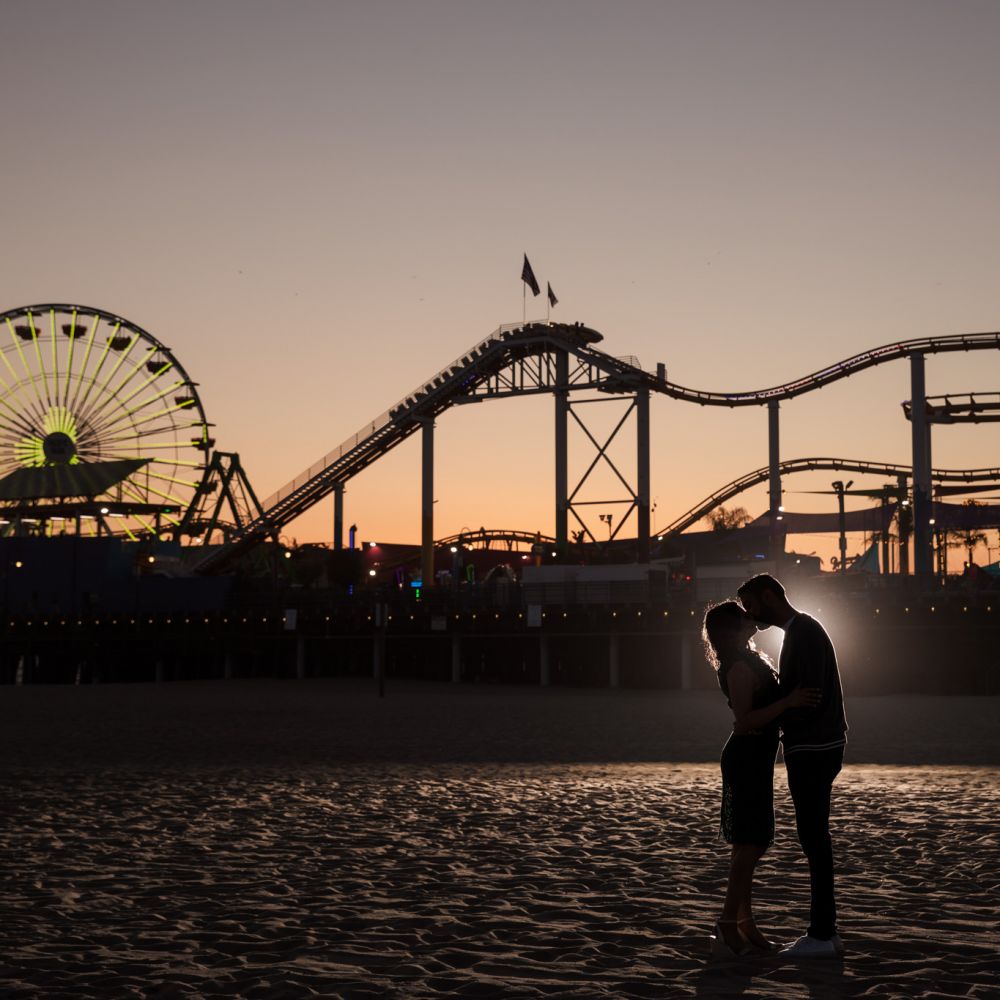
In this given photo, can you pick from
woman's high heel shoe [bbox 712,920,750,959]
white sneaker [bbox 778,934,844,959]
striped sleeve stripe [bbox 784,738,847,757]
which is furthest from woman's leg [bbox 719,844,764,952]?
striped sleeve stripe [bbox 784,738,847,757]

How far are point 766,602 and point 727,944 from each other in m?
2.04

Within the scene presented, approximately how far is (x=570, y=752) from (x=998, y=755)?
24.5 ft

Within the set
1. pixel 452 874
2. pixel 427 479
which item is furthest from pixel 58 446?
pixel 452 874

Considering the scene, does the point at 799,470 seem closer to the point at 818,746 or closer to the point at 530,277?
the point at 530,277

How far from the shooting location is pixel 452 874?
10977mm

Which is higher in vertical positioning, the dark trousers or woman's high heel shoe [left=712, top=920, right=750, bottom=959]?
the dark trousers

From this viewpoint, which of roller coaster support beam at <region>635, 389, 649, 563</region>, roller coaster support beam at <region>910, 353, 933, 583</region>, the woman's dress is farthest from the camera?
roller coaster support beam at <region>635, 389, 649, 563</region>

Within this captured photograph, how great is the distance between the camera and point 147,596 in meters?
81.9

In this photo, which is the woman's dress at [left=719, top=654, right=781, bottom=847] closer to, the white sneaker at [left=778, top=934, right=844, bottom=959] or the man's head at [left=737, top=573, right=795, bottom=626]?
the man's head at [left=737, top=573, right=795, bottom=626]

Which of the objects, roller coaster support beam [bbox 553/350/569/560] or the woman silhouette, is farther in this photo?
roller coaster support beam [bbox 553/350/569/560]

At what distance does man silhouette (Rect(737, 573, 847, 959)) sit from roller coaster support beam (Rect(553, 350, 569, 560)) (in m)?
60.4

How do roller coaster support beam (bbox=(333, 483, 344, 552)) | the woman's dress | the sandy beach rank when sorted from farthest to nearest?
1. roller coaster support beam (bbox=(333, 483, 344, 552))
2. the woman's dress
3. the sandy beach

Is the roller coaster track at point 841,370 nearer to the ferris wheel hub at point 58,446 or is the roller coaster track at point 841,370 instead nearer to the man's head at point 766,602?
the ferris wheel hub at point 58,446

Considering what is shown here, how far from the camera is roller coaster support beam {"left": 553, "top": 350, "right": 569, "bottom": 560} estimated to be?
6856 cm
